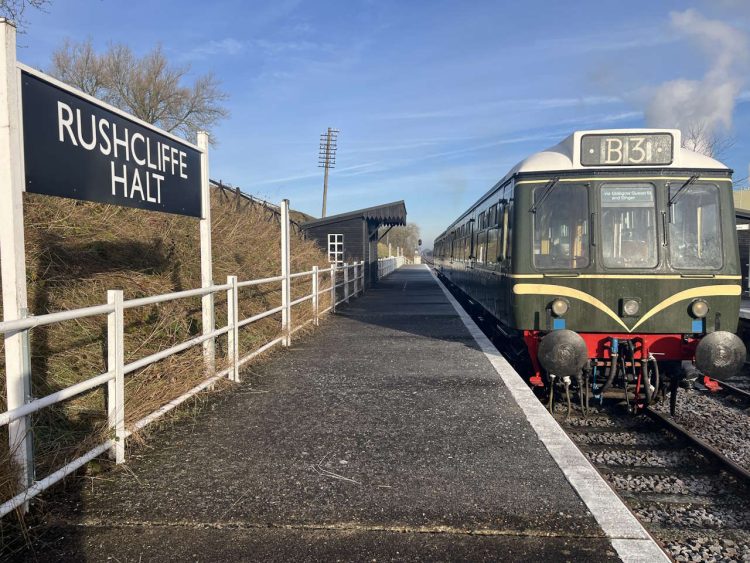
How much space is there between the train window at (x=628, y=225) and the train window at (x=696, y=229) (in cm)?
23

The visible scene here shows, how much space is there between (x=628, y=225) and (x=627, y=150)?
0.86 metres

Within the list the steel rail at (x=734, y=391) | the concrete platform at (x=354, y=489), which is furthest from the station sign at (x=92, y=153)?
the steel rail at (x=734, y=391)

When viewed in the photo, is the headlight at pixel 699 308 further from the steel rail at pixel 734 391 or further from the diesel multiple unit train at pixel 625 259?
the steel rail at pixel 734 391

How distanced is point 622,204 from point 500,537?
15.7ft

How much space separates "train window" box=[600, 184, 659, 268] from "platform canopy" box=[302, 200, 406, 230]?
55.6 feet

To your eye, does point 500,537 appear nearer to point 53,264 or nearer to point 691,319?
point 691,319

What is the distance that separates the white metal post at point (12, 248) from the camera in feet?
9.24

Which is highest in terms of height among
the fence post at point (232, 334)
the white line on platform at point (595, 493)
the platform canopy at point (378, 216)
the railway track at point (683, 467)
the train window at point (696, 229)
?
the platform canopy at point (378, 216)

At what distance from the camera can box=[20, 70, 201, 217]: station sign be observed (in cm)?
308

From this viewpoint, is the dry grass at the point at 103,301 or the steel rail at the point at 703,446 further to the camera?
the steel rail at the point at 703,446

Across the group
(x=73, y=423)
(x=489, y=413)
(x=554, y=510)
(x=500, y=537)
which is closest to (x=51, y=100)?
(x=73, y=423)

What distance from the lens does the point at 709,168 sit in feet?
20.5

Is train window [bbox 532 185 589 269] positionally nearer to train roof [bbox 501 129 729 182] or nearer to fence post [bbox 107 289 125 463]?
train roof [bbox 501 129 729 182]

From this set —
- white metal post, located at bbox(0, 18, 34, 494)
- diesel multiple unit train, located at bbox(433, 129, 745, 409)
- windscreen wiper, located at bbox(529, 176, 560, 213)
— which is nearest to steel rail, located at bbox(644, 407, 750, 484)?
diesel multiple unit train, located at bbox(433, 129, 745, 409)
